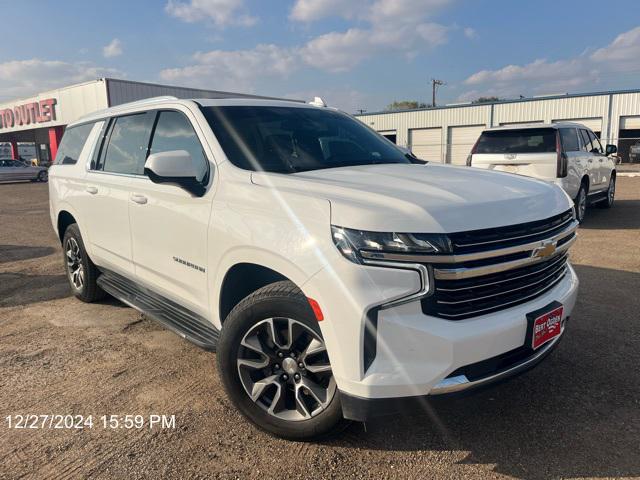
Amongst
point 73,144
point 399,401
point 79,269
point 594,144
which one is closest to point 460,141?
point 594,144

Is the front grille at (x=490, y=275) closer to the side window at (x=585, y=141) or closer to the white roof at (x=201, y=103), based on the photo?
the white roof at (x=201, y=103)


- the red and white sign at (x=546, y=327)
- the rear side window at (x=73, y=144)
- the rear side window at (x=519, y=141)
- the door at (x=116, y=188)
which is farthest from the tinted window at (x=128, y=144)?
the rear side window at (x=519, y=141)

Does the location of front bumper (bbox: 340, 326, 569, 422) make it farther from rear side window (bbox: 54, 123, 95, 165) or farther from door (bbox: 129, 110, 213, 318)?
rear side window (bbox: 54, 123, 95, 165)

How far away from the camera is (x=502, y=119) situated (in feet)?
113

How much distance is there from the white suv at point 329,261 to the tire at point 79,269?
1.28 metres

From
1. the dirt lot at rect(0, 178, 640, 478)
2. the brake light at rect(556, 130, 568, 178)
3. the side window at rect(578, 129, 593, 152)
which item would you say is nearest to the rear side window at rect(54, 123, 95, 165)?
the dirt lot at rect(0, 178, 640, 478)

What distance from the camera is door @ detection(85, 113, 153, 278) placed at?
3.86 m

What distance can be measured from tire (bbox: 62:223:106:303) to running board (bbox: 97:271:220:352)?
0.46 m

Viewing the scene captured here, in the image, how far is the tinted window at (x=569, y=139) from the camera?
884 cm

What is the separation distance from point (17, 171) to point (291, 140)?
29.7 metres

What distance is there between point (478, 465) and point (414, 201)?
136 centimetres

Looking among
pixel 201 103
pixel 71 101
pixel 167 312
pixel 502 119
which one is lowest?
pixel 167 312

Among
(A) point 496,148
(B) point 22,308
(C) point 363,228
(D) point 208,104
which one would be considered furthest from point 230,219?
(A) point 496,148

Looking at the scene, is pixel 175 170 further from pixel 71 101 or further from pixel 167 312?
pixel 71 101
